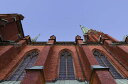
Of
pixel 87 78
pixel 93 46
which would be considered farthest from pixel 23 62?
pixel 93 46

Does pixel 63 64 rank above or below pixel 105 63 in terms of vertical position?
above

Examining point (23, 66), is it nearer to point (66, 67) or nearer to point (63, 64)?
point (63, 64)

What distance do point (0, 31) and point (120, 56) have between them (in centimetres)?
1262

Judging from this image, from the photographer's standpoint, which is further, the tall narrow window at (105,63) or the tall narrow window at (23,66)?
the tall narrow window at (105,63)

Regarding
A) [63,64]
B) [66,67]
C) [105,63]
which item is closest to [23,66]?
[63,64]

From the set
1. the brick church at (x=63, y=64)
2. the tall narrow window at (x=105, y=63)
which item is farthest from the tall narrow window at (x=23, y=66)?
the tall narrow window at (x=105, y=63)

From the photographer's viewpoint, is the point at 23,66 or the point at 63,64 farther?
the point at 63,64

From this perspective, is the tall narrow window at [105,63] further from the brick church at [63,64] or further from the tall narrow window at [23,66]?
the tall narrow window at [23,66]

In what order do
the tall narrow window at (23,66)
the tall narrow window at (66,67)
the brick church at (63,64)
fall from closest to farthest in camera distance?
the brick church at (63,64) → the tall narrow window at (23,66) → the tall narrow window at (66,67)

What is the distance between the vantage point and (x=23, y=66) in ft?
39.0

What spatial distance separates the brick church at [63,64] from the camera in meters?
8.13

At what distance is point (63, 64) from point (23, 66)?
3390 mm

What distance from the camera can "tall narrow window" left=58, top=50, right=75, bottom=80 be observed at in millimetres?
10352

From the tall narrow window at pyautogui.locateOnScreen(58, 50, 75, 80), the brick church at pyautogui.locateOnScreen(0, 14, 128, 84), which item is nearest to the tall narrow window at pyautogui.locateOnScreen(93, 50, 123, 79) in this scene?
the brick church at pyautogui.locateOnScreen(0, 14, 128, 84)
